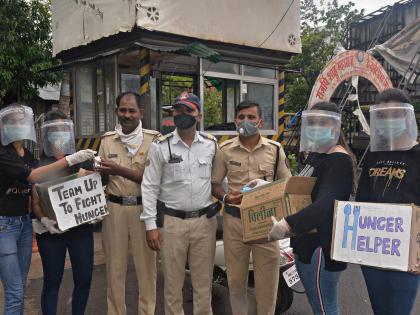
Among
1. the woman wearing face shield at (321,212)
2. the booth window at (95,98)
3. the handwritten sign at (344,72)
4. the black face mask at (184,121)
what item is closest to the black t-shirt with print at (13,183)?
the black face mask at (184,121)

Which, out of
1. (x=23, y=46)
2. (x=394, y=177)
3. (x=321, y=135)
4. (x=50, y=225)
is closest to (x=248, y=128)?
(x=321, y=135)

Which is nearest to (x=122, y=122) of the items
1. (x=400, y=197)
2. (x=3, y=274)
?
(x=3, y=274)

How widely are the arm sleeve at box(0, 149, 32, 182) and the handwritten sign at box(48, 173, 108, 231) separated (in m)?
0.19

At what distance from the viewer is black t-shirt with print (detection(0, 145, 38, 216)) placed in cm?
266

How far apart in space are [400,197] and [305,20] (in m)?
17.2

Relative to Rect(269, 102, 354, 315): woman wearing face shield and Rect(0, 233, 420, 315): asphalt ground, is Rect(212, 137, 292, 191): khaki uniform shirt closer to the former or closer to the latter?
Rect(269, 102, 354, 315): woman wearing face shield

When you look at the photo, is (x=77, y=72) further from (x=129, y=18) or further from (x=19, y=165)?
(x=19, y=165)

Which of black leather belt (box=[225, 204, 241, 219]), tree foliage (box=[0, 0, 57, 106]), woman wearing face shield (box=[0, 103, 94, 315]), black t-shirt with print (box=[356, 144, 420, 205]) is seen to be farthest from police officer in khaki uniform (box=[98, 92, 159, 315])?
tree foliage (box=[0, 0, 57, 106])

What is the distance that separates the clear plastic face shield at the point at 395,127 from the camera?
2213 mm

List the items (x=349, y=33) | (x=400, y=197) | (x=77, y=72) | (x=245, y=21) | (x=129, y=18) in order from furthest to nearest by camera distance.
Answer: (x=349, y=33), (x=77, y=72), (x=245, y=21), (x=129, y=18), (x=400, y=197)

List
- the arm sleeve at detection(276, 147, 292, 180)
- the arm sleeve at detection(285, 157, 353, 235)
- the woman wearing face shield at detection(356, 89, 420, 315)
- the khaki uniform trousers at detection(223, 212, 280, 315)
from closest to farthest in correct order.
→ the woman wearing face shield at detection(356, 89, 420, 315)
the arm sleeve at detection(285, 157, 353, 235)
the khaki uniform trousers at detection(223, 212, 280, 315)
the arm sleeve at detection(276, 147, 292, 180)

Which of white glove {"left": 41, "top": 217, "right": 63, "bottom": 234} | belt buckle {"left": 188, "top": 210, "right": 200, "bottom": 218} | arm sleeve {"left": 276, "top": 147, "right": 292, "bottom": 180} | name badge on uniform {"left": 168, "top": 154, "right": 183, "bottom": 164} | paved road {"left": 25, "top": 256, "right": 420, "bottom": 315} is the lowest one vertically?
paved road {"left": 25, "top": 256, "right": 420, "bottom": 315}

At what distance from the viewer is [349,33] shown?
16156 millimetres

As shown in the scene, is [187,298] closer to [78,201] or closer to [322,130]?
[78,201]
